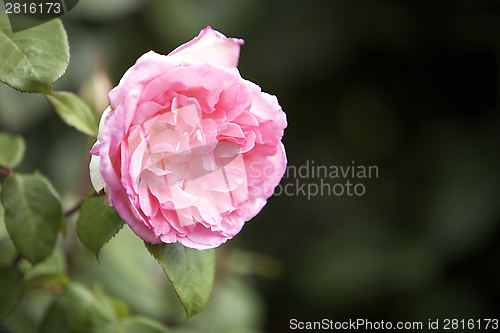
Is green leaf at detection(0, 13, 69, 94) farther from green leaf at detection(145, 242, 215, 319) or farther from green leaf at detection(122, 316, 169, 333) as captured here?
green leaf at detection(122, 316, 169, 333)

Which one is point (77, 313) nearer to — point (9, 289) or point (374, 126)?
point (9, 289)

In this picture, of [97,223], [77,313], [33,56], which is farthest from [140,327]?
[33,56]

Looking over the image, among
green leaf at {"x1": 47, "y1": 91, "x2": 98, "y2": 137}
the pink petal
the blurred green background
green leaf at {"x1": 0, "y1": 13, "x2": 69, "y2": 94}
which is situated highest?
the pink petal

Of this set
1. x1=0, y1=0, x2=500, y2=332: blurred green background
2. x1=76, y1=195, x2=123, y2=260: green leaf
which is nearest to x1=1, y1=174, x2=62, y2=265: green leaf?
x1=76, y1=195, x2=123, y2=260: green leaf

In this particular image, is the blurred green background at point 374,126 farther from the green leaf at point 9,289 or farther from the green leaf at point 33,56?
the green leaf at point 33,56

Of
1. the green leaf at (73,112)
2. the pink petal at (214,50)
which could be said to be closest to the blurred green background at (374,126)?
the green leaf at (73,112)

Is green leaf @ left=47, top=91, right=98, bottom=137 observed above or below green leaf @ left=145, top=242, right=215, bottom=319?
above

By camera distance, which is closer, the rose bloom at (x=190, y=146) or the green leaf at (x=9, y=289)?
the rose bloom at (x=190, y=146)
